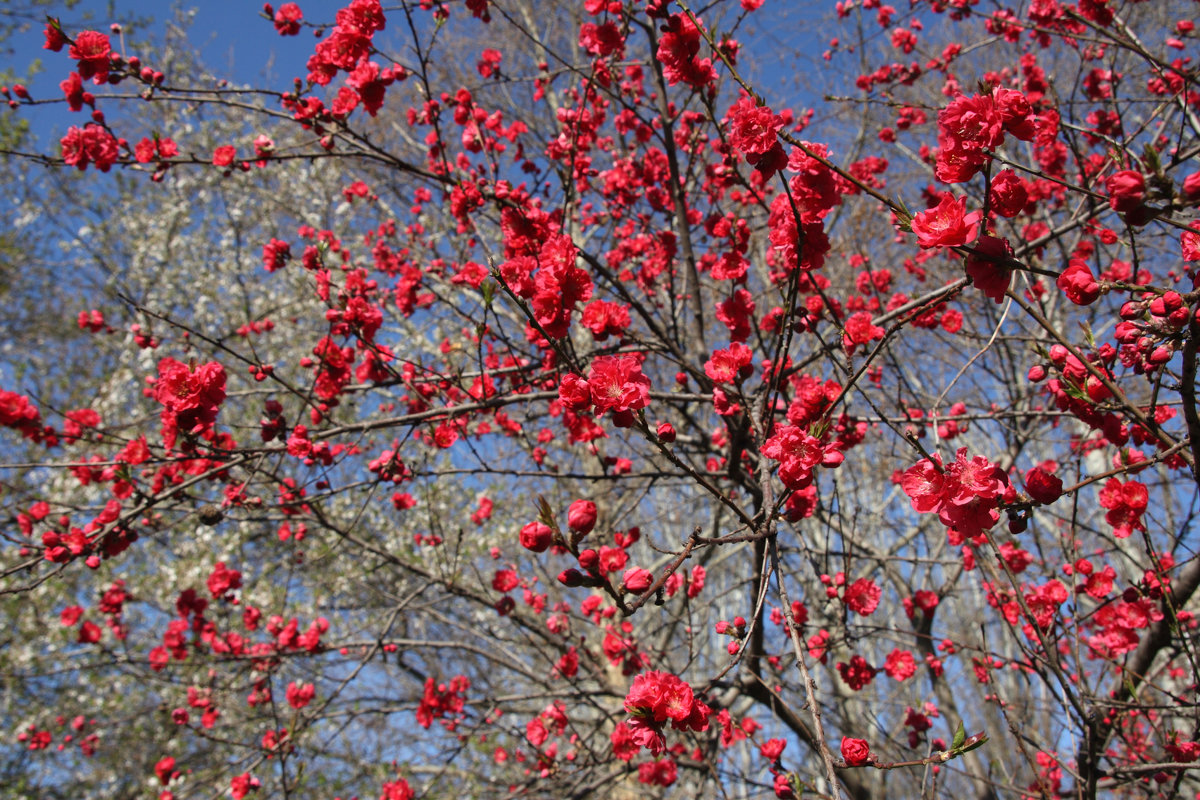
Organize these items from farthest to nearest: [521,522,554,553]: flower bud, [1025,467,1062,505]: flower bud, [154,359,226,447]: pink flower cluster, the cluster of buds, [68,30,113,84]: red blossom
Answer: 1. [68,30,113,84]: red blossom
2. [154,359,226,447]: pink flower cluster
3. [521,522,554,553]: flower bud
4. [1025,467,1062,505]: flower bud
5. the cluster of buds

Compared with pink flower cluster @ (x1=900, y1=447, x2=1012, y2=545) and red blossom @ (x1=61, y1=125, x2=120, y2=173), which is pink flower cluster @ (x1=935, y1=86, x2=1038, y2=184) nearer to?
pink flower cluster @ (x1=900, y1=447, x2=1012, y2=545)

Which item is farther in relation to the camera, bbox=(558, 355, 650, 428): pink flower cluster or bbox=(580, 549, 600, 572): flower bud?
bbox=(558, 355, 650, 428): pink flower cluster

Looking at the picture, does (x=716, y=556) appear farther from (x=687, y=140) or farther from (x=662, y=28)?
(x=662, y=28)

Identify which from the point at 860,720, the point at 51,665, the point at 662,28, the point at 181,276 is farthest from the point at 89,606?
the point at 662,28

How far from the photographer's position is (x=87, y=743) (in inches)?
200

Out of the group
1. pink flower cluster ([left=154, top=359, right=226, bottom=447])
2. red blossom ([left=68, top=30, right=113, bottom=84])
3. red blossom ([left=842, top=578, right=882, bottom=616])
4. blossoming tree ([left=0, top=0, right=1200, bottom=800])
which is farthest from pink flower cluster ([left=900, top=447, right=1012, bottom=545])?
red blossom ([left=68, top=30, right=113, bottom=84])

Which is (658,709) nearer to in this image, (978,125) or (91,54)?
(978,125)

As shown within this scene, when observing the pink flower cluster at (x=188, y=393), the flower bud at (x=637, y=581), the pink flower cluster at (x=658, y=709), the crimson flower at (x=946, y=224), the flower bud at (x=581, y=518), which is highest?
the pink flower cluster at (x=188, y=393)

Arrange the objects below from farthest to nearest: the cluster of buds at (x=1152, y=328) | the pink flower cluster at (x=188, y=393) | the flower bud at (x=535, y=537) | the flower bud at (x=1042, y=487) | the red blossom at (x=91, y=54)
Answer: the red blossom at (x=91, y=54) → the pink flower cluster at (x=188, y=393) → the flower bud at (x=535, y=537) → the flower bud at (x=1042, y=487) → the cluster of buds at (x=1152, y=328)

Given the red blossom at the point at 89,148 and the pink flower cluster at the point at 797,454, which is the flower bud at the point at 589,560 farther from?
the red blossom at the point at 89,148

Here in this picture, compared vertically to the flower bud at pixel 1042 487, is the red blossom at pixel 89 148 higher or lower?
higher

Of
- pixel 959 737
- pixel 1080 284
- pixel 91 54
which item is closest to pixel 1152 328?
pixel 1080 284

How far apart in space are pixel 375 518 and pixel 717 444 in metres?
6.36

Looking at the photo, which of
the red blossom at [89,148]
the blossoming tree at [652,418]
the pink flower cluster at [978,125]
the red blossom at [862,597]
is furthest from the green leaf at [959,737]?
the red blossom at [89,148]
